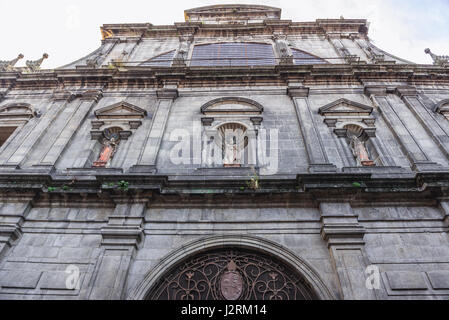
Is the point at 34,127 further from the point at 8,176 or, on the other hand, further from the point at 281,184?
the point at 281,184

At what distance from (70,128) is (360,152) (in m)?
10.8

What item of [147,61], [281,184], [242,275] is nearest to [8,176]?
[242,275]

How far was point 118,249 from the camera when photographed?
7.08 meters

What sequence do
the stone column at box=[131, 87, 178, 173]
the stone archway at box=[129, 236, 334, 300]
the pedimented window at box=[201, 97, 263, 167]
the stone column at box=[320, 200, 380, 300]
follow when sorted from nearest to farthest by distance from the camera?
the stone column at box=[320, 200, 380, 300] → the stone archway at box=[129, 236, 334, 300] → the stone column at box=[131, 87, 178, 173] → the pedimented window at box=[201, 97, 263, 167]

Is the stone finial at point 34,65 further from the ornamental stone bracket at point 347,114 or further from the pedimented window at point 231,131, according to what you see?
the ornamental stone bracket at point 347,114

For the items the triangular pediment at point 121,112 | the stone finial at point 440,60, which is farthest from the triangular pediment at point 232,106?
the stone finial at point 440,60

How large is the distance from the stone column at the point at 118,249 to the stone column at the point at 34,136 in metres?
4.41

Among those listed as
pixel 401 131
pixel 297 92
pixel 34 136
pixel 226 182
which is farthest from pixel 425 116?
pixel 34 136

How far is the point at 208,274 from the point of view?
23.2 ft

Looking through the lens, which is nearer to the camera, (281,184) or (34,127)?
(281,184)

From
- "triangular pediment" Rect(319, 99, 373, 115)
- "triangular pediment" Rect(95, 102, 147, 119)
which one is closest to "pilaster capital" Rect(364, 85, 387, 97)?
"triangular pediment" Rect(319, 99, 373, 115)

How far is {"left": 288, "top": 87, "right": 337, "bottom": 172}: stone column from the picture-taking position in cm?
878

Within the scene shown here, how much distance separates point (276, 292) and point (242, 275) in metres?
0.89

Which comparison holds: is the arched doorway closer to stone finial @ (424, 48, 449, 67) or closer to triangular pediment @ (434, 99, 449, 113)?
triangular pediment @ (434, 99, 449, 113)
